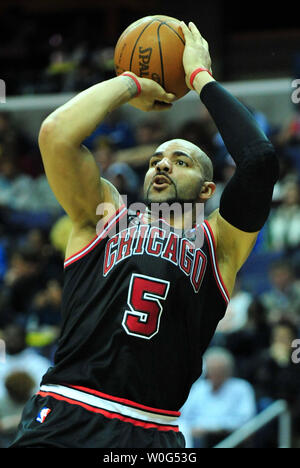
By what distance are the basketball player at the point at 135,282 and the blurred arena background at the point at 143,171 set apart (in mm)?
2929

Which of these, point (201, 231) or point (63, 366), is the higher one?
point (201, 231)

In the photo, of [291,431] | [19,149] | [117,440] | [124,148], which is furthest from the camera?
[19,149]

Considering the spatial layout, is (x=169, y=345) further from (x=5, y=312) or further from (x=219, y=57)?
(x=219, y=57)

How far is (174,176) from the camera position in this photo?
3.41 m

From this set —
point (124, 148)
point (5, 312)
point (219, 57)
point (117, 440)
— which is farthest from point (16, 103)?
point (117, 440)

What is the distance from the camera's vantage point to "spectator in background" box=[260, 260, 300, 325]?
761 cm

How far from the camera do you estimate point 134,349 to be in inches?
121

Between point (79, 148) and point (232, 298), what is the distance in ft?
16.0

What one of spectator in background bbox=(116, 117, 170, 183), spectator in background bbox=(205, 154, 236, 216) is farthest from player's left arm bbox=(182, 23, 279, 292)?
spectator in background bbox=(116, 117, 170, 183)

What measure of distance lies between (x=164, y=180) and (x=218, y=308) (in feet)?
2.05

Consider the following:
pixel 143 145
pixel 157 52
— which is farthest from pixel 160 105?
pixel 143 145

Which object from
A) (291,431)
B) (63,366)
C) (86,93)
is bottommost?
(291,431)

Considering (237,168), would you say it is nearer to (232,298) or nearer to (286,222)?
(232,298)
